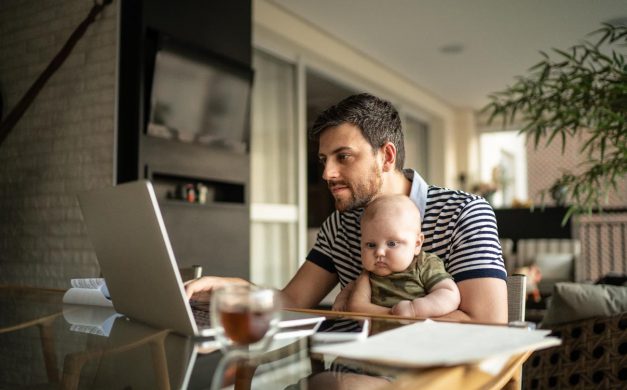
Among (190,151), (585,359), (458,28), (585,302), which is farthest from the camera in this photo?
(458,28)

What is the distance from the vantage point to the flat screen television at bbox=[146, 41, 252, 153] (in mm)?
3035

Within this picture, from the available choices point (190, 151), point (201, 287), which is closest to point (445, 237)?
point (201, 287)

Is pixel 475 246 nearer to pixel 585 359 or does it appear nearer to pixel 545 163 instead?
pixel 585 359

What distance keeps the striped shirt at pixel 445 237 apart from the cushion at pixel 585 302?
0.79 meters

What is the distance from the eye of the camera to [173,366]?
785mm

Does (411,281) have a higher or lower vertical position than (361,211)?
lower

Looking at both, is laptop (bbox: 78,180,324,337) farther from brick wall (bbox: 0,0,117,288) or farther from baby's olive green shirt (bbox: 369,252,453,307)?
brick wall (bbox: 0,0,117,288)

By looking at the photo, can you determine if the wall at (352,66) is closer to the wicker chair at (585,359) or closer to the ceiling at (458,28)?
the ceiling at (458,28)

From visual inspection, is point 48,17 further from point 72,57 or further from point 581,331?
point 581,331

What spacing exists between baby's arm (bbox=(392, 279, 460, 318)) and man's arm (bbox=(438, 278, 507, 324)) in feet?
0.07

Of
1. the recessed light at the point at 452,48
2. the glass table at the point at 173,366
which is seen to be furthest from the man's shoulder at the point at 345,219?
the recessed light at the point at 452,48

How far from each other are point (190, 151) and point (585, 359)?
2280 mm

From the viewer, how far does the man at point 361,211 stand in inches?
51.5

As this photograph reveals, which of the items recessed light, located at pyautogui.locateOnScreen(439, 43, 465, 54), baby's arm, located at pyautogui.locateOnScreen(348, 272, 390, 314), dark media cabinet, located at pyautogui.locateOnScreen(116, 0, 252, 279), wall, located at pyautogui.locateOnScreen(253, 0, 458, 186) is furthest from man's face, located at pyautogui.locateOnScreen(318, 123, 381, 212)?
recessed light, located at pyautogui.locateOnScreen(439, 43, 465, 54)
